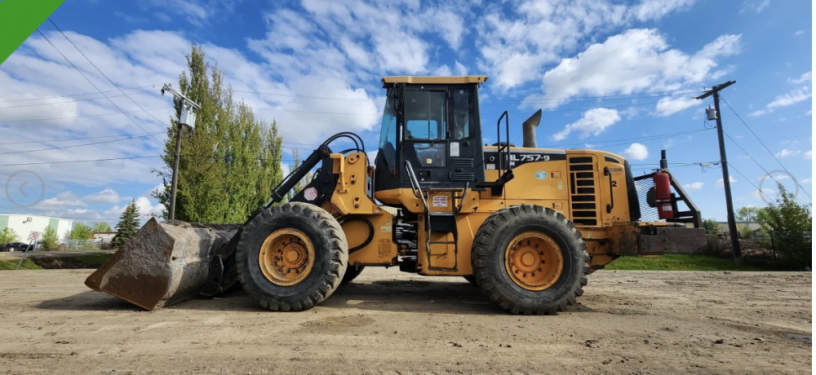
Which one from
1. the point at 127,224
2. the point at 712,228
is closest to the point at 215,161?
the point at 127,224

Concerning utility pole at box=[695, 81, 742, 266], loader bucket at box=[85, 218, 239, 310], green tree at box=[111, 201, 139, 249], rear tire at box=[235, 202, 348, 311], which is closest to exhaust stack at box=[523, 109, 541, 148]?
rear tire at box=[235, 202, 348, 311]

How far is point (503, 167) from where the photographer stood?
233 inches

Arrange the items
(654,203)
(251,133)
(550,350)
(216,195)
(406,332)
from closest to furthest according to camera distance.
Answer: (550,350) < (406,332) < (654,203) < (216,195) < (251,133)

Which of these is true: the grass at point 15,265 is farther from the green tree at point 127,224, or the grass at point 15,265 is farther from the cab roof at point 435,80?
the cab roof at point 435,80

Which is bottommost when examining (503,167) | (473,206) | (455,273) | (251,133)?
(455,273)

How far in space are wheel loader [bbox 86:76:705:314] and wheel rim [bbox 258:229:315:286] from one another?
2cm

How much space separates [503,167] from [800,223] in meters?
20.2

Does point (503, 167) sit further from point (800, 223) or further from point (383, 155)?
point (800, 223)

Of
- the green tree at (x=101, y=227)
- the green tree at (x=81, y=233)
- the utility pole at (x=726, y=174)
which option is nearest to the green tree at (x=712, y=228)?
the utility pole at (x=726, y=174)

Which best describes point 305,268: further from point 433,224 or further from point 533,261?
point 533,261

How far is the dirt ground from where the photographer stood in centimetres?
305

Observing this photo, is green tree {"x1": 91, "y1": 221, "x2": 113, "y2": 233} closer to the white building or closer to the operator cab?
the white building

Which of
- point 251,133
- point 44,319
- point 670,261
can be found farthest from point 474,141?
point 251,133

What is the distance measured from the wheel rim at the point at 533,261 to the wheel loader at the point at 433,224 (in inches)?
0.6
